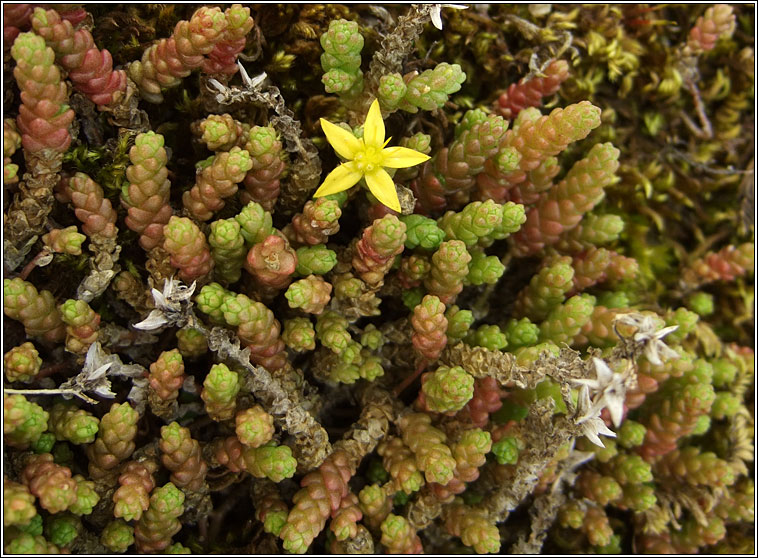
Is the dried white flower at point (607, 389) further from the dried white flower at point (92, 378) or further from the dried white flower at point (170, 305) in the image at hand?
the dried white flower at point (92, 378)

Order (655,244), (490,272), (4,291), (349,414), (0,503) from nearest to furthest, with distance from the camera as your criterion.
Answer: (0,503) < (4,291) < (490,272) < (349,414) < (655,244)

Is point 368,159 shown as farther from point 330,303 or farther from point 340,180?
point 330,303

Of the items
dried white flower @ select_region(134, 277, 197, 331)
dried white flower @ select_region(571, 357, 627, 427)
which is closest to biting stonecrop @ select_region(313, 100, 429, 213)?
dried white flower @ select_region(134, 277, 197, 331)

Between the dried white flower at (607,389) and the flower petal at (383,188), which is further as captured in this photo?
the flower petal at (383,188)

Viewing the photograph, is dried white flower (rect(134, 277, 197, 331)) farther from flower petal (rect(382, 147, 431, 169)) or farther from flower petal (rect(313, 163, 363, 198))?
flower petal (rect(382, 147, 431, 169))

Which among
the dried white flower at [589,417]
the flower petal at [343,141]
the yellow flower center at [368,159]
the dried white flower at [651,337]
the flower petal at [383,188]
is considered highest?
the flower petal at [343,141]

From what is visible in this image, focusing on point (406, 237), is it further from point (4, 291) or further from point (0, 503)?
point (0, 503)

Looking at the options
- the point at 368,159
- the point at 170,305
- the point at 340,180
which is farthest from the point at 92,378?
the point at 368,159

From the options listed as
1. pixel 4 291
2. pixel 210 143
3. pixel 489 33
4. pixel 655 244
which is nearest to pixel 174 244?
pixel 210 143

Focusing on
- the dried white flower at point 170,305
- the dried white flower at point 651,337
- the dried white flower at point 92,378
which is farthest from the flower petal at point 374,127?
the dried white flower at point 92,378
